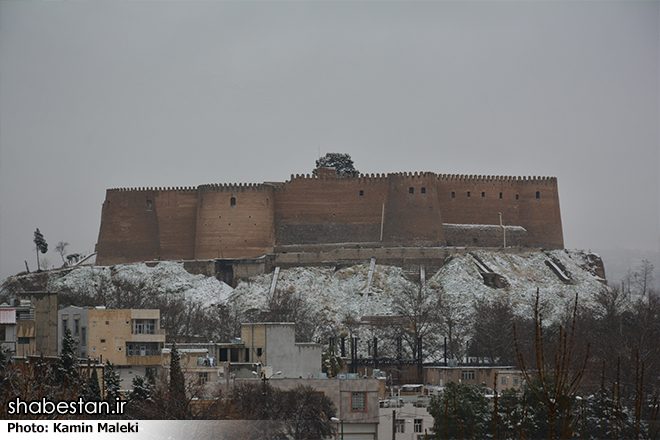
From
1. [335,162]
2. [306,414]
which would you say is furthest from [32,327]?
[335,162]

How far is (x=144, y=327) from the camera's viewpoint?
121ft

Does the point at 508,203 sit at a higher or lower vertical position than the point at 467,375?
higher

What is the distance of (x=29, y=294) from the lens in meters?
38.8

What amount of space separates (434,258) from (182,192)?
49.4 feet

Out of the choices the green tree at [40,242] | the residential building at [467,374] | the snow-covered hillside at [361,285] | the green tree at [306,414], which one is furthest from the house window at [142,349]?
the green tree at [40,242]

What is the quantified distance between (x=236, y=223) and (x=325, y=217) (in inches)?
196

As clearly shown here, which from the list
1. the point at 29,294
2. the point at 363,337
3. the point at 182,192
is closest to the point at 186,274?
the point at 182,192

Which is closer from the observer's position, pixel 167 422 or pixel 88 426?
pixel 88 426

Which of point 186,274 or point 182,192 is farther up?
point 182,192

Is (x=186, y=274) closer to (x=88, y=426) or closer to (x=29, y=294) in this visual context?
(x=29, y=294)

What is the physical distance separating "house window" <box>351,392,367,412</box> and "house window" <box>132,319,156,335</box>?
9627mm

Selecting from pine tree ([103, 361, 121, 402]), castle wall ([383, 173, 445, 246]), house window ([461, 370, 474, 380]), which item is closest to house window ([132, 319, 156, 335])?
pine tree ([103, 361, 121, 402])

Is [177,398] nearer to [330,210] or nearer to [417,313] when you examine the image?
[417,313]

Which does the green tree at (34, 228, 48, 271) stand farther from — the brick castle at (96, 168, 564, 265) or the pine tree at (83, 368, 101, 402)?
the pine tree at (83, 368, 101, 402)
